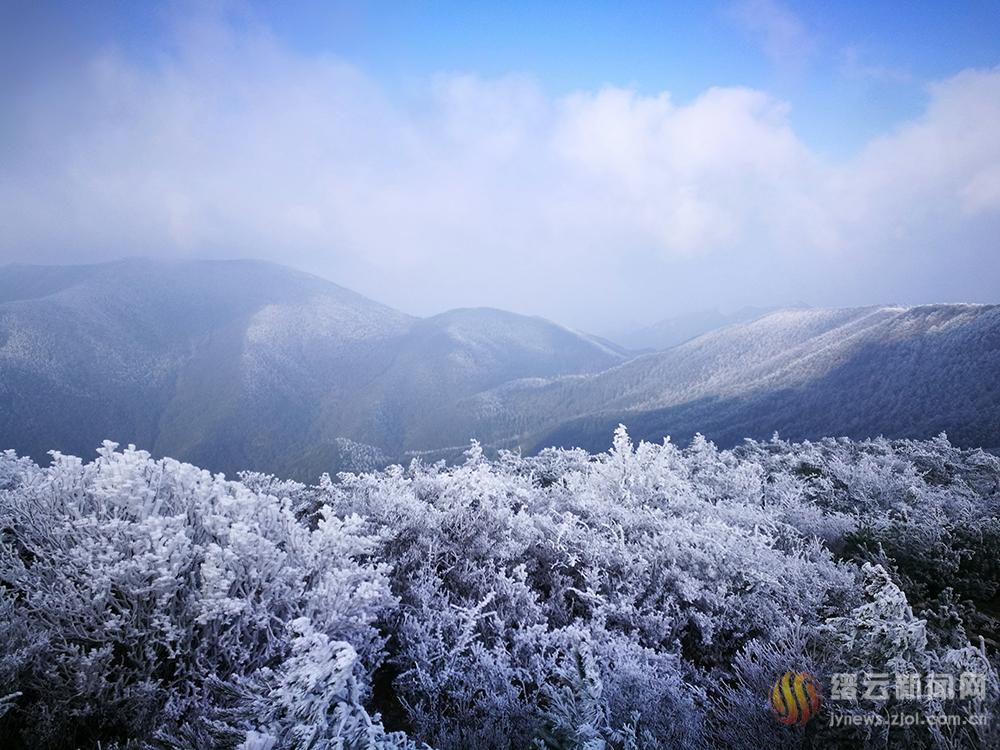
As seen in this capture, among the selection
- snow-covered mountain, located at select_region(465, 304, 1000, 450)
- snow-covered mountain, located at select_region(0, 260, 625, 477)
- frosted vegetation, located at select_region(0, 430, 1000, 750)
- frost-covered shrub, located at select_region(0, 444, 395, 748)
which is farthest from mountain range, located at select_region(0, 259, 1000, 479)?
frost-covered shrub, located at select_region(0, 444, 395, 748)

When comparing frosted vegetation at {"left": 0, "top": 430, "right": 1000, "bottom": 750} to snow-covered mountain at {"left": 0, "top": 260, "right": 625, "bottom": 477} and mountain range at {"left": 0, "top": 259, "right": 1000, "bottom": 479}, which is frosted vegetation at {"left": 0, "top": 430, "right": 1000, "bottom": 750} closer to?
mountain range at {"left": 0, "top": 259, "right": 1000, "bottom": 479}

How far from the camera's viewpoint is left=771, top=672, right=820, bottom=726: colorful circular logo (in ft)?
9.86

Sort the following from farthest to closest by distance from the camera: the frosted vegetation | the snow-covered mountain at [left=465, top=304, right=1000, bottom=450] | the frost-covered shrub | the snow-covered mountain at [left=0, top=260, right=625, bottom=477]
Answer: the snow-covered mountain at [left=0, top=260, right=625, bottom=477] < the snow-covered mountain at [left=465, top=304, right=1000, bottom=450] < the frost-covered shrub < the frosted vegetation

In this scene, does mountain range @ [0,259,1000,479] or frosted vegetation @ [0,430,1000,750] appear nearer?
frosted vegetation @ [0,430,1000,750]

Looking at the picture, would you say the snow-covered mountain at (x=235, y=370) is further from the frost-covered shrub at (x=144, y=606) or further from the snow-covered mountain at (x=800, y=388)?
the frost-covered shrub at (x=144, y=606)

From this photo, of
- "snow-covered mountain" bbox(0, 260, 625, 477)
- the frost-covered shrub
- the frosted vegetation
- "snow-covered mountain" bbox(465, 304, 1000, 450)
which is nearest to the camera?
the frosted vegetation

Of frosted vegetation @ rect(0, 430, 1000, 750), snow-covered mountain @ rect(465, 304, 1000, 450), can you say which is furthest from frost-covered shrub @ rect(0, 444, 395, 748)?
snow-covered mountain @ rect(465, 304, 1000, 450)

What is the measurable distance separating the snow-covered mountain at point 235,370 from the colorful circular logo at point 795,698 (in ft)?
294

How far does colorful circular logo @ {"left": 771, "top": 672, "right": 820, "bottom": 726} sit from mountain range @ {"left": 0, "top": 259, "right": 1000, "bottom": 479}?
47.1 meters

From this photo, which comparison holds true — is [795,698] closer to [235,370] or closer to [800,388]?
[800,388]

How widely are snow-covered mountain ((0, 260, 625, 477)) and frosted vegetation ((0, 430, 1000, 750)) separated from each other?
284 feet

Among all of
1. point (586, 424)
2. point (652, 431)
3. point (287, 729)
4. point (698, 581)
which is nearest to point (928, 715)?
point (698, 581)

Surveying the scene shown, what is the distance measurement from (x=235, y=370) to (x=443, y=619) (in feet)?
515

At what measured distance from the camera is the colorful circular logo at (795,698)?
3.01 metres
